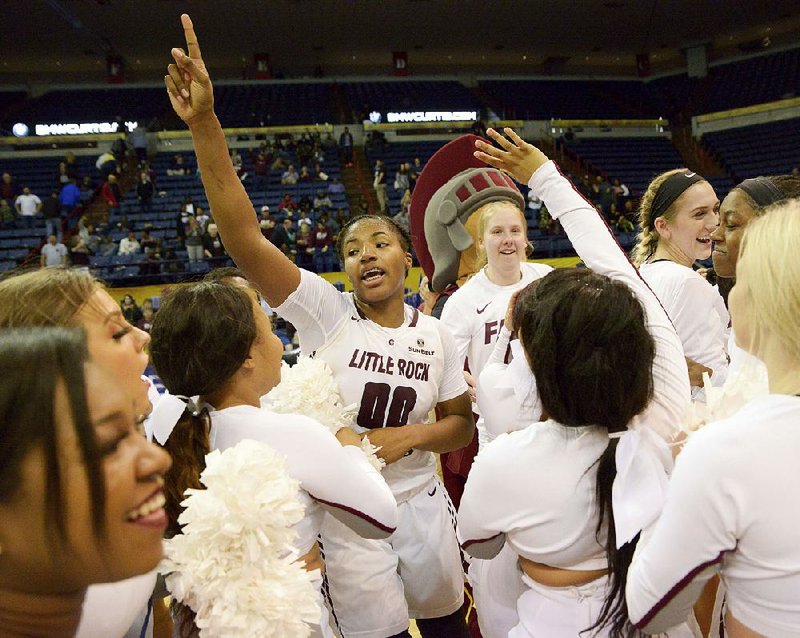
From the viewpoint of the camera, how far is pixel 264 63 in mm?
21438

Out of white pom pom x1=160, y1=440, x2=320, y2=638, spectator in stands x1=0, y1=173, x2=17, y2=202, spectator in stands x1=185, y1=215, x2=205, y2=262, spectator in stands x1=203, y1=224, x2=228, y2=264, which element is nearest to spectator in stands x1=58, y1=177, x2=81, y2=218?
spectator in stands x1=0, y1=173, x2=17, y2=202

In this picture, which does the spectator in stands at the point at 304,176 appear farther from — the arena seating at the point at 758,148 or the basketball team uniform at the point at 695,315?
the basketball team uniform at the point at 695,315

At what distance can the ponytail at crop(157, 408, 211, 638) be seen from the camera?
1292mm

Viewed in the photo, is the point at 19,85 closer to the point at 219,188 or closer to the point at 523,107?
the point at 523,107

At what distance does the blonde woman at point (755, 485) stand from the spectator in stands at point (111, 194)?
564 inches

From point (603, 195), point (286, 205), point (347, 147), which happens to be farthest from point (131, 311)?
point (347, 147)

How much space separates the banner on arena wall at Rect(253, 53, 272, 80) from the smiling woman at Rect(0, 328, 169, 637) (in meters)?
22.5

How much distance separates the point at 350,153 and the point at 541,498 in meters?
17.1

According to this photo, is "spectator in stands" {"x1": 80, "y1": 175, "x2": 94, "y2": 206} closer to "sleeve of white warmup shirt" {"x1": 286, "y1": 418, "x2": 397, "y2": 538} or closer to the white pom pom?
"sleeve of white warmup shirt" {"x1": 286, "y1": 418, "x2": 397, "y2": 538}

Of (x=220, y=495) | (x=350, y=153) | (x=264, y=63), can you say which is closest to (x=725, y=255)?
(x=220, y=495)

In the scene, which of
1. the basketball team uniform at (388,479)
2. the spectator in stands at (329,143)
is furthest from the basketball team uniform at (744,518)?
the spectator in stands at (329,143)

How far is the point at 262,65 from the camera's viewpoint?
2144cm

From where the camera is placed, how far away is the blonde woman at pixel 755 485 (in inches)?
37.7

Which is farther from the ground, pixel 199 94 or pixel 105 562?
pixel 199 94
